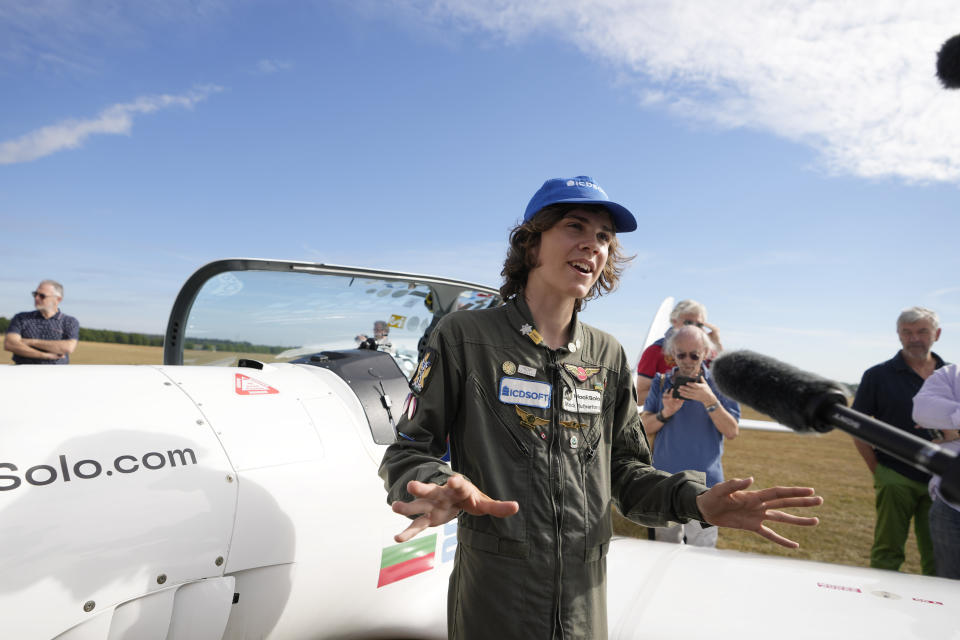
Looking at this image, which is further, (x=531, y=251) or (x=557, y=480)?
(x=531, y=251)

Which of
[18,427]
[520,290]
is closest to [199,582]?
[18,427]

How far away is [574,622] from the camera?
58.9 inches

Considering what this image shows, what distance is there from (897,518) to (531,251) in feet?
13.9

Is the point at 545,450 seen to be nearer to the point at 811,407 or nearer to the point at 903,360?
the point at 811,407

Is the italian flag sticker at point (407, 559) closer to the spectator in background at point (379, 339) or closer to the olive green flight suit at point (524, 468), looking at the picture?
the olive green flight suit at point (524, 468)

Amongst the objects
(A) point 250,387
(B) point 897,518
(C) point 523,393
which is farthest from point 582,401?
(B) point 897,518

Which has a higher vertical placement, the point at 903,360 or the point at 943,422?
the point at 903,360

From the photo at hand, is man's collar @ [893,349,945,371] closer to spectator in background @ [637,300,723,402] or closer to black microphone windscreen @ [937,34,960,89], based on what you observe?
spectator in background @ [637,300,723,402]

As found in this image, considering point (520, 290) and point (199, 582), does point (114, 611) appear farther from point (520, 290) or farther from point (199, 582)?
point (520, 290)

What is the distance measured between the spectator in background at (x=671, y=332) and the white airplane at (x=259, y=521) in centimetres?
208

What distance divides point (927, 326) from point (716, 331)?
1.60m

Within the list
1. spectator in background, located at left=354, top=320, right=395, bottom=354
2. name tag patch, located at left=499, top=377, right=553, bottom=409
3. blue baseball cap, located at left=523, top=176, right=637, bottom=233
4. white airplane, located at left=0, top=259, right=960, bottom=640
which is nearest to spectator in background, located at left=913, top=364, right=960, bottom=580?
white airplane, located at left=0, top=259, right=960, bottom=640

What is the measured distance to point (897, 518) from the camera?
4.21 m

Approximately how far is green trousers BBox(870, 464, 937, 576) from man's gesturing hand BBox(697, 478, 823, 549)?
3544 millimetres
